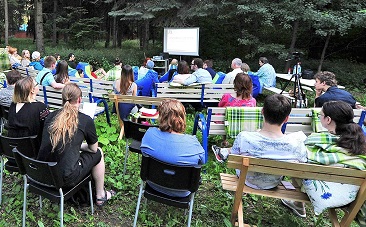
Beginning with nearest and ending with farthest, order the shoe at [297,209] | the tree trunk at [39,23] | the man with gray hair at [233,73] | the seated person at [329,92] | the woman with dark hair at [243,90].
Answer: the shoe at [297,209] → the woman with dark hair at [243,90] → the seated person at [329,92] → the man with gray hair at [233,73] → the tree trunk at [39,23]

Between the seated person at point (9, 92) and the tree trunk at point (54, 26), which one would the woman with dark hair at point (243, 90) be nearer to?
the seated person at point (9, 92)

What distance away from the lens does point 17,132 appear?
2.80m

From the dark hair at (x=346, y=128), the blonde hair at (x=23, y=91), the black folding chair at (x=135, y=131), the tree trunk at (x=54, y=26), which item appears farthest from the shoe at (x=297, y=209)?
the tree trunk at (x=54, y=26)

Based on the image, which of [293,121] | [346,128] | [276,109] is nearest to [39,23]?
[293,121]

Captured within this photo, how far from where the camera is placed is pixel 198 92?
550cm

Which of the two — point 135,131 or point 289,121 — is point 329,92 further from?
point 135,131

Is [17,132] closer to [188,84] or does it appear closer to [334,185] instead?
[334,185]

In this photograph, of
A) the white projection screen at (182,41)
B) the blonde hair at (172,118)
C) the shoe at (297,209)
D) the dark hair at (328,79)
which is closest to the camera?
the blonde hair at (172,118)

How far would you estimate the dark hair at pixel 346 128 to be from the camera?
6.88ft

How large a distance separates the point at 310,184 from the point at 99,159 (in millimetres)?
1777

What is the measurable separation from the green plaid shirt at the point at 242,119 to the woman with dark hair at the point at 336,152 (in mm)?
1055

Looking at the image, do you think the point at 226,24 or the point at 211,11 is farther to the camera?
the point at 226,24

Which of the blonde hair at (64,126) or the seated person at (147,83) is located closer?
the blonde hair at (64,126)

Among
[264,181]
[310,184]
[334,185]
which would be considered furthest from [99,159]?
[334,185]
